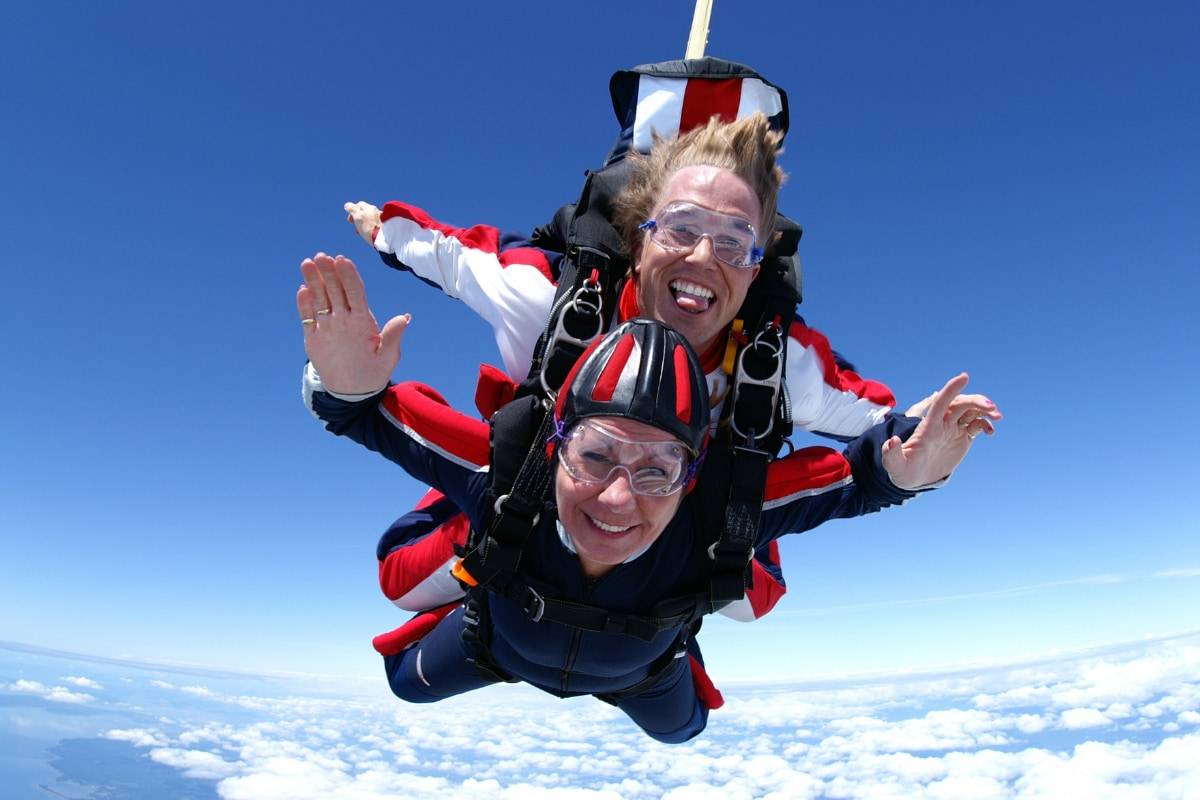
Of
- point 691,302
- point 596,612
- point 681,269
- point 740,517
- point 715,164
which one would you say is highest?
point 715,164

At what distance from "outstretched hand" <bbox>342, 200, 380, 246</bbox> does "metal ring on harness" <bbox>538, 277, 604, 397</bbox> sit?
3.71 ft

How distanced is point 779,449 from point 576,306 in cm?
85

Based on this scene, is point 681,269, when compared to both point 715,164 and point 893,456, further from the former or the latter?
point 893,456

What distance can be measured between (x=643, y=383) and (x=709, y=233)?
68cm

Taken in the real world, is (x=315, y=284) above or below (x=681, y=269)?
below

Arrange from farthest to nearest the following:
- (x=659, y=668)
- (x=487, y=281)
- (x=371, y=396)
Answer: (x=659, y=668) < (x=487, y=281) < (x=371, y=396)

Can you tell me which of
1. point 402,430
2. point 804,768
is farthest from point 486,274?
point 804,768

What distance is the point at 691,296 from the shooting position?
7.09 ft

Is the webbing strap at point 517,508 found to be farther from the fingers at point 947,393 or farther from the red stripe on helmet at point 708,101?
the red stripe on helmet at point 708,101

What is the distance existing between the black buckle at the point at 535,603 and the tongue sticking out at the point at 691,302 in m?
1.03

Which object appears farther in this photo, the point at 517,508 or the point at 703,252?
the point at 703,252

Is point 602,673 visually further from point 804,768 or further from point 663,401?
point 804,768

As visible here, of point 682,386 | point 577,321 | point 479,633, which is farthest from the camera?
point 479,633

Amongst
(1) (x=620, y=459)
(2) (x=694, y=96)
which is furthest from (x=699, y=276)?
(2) (x=694, y=96)
